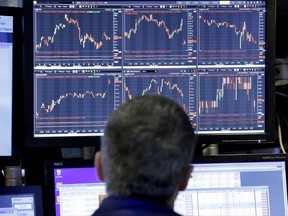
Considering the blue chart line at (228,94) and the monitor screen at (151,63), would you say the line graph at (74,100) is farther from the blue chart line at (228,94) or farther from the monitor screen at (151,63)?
the blue chart line at (228,94)

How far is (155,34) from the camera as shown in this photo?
173 cm

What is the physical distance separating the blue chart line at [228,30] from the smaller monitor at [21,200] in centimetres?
58

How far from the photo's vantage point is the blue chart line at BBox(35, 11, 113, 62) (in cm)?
170

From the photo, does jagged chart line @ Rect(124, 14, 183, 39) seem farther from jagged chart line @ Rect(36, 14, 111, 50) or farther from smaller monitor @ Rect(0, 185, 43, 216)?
smaller monitor @ Rect(0, 185, 43, 216)

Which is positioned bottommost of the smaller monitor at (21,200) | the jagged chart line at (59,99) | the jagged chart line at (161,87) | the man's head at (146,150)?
the smaller monitor at (21,200)

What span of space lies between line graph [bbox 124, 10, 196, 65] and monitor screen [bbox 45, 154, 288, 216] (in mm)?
295

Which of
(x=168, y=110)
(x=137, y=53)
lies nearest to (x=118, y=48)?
(x=137, y=53)

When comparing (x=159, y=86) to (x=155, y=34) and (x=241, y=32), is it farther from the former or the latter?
(x=241, y=32)

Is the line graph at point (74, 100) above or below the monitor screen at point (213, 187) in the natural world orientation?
above

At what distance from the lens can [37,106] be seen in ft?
5.57

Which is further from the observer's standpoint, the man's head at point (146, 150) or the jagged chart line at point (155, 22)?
the jagged chart line at point (155, 22)

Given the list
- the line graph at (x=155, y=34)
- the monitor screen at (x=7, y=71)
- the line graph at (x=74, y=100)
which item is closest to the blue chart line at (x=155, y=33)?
the line graph at (x=155, y=34)

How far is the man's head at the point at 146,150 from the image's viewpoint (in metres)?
1.07

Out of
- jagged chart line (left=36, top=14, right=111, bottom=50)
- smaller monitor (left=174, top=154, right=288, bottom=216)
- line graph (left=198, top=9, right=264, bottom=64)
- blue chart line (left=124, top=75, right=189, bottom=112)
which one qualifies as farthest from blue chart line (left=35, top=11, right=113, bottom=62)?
smaller monitor (left=174, top=154, right=288, bottom=216)
